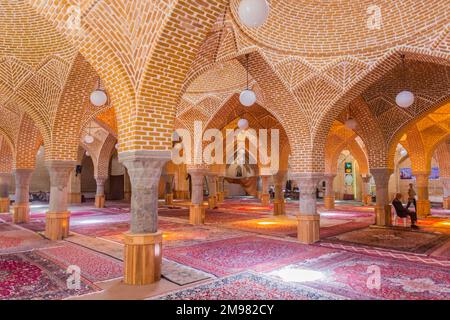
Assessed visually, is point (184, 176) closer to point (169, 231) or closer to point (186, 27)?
point (169, 231)

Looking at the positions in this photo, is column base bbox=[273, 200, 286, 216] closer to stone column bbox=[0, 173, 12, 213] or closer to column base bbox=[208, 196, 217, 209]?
column base bbox=[208, 196, 217, 209]

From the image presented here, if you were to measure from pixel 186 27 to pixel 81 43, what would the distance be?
61.5 inches

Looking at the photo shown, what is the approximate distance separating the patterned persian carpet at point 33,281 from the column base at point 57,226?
191 centimetres

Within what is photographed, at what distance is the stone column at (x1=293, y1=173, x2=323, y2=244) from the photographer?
739 cm

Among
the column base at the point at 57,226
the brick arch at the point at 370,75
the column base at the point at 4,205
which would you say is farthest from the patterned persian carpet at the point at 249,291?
the column base at the point at 4,205

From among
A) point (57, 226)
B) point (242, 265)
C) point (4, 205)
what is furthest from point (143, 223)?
point (4, 205)

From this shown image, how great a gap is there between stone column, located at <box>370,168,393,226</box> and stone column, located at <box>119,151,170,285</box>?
7.97 metres

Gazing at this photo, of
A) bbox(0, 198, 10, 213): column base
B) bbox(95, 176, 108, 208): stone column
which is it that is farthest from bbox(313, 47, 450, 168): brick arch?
bbox(0, 198, 10, 213): column base

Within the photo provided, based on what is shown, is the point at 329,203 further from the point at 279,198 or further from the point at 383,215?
the point at 383,215

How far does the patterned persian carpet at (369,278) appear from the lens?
13.0 feet

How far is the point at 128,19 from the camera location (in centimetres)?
436

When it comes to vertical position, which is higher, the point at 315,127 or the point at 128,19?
the point at 128,19

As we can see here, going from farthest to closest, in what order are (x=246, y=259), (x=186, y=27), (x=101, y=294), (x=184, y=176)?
1. (x=184, y=176)
2. (x=246, y=259)
3. (x=186, y=27)
4. (x=101, y=294)
